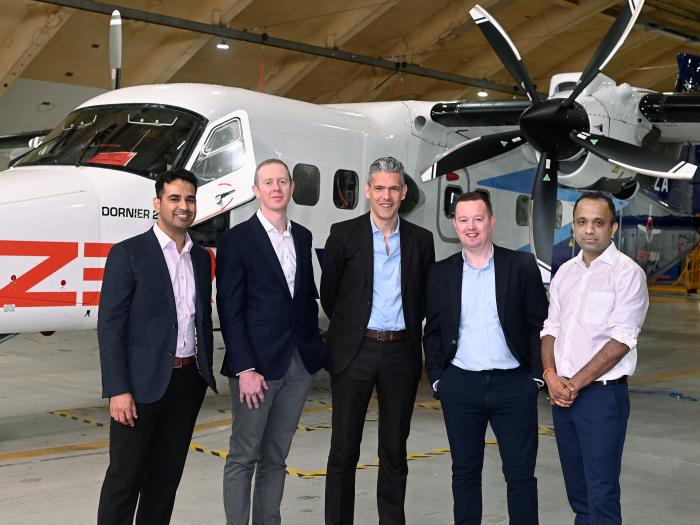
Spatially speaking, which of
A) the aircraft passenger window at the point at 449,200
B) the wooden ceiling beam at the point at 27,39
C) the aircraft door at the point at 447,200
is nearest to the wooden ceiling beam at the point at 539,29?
the wooden ceiling beam at the point at 27,39

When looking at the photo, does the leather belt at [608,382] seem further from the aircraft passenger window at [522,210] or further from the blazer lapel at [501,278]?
the aircraft passenger window at [522,210]

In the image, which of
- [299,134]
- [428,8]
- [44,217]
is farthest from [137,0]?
[44,217]

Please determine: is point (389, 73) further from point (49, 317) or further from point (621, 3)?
point (49, 317)

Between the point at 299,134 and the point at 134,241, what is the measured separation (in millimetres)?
4978

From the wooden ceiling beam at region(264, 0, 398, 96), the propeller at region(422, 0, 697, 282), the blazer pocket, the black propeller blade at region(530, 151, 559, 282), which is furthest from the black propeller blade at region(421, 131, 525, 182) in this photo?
the wooden ceiling beam at region(264, 0, 398, 96)

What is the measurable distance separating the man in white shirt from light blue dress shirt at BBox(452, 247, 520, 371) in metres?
0.27

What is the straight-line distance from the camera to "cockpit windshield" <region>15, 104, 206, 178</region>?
8.10m

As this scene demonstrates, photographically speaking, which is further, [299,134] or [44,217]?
[299,134]

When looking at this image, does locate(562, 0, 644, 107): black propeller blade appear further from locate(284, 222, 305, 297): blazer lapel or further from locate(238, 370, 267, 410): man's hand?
locate(238, 370, 267, 410): man's hand

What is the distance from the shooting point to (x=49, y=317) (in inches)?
285

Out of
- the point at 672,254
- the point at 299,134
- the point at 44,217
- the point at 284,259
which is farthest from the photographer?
the point at 672,254

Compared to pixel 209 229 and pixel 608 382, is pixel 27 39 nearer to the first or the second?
pixel 209 229

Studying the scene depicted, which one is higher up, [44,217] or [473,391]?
[44,217]

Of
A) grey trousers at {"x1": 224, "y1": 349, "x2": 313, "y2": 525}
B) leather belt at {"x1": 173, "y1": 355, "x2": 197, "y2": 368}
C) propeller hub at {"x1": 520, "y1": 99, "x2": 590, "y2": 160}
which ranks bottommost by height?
grey trousers at {"x1": 224, "y1": 349, "x2": 313, "y2": 525}
